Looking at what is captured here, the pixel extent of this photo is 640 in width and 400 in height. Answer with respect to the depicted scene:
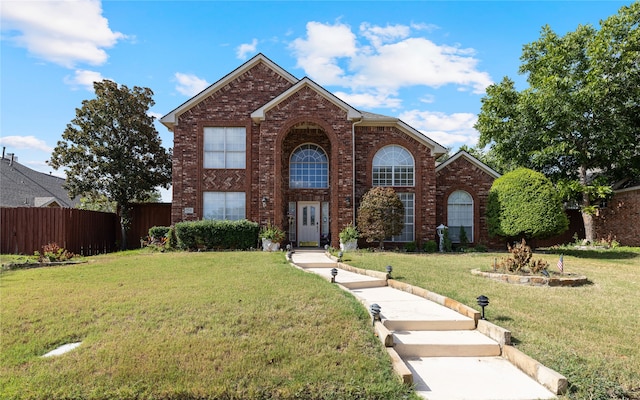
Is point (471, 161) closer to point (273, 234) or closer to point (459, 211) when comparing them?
point (459, 211)

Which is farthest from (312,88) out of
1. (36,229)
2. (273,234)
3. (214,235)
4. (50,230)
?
(36,229)

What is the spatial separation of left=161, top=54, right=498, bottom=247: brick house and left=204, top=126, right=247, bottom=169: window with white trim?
46 millimetres

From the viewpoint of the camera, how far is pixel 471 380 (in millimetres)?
4812

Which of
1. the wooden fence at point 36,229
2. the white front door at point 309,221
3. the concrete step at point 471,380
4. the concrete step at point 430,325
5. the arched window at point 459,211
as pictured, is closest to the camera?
the concrete step at point 471,380

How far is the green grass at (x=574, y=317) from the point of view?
4.63 m

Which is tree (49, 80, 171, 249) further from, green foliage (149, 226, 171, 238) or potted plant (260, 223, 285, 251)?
potted plant (260, 223, 285, 251)

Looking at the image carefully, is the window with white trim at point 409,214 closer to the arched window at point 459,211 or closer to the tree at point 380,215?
the tree at point 380,215

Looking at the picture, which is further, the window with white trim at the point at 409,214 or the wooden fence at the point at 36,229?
the window with white trim at the point at 409,214

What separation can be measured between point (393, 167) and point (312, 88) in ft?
16.8

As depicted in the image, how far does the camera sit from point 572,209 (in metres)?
22.5

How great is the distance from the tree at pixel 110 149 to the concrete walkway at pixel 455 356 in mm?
17648

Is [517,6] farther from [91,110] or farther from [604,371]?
[91,110]

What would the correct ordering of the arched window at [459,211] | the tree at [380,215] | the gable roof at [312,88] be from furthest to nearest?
1. the arched window at [459,211]
2. the gable roof at [312,88]
3. the tree at [380,215]

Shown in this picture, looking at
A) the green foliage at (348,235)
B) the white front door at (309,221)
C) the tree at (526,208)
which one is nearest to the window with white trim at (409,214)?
the green foliage at (348,235)
